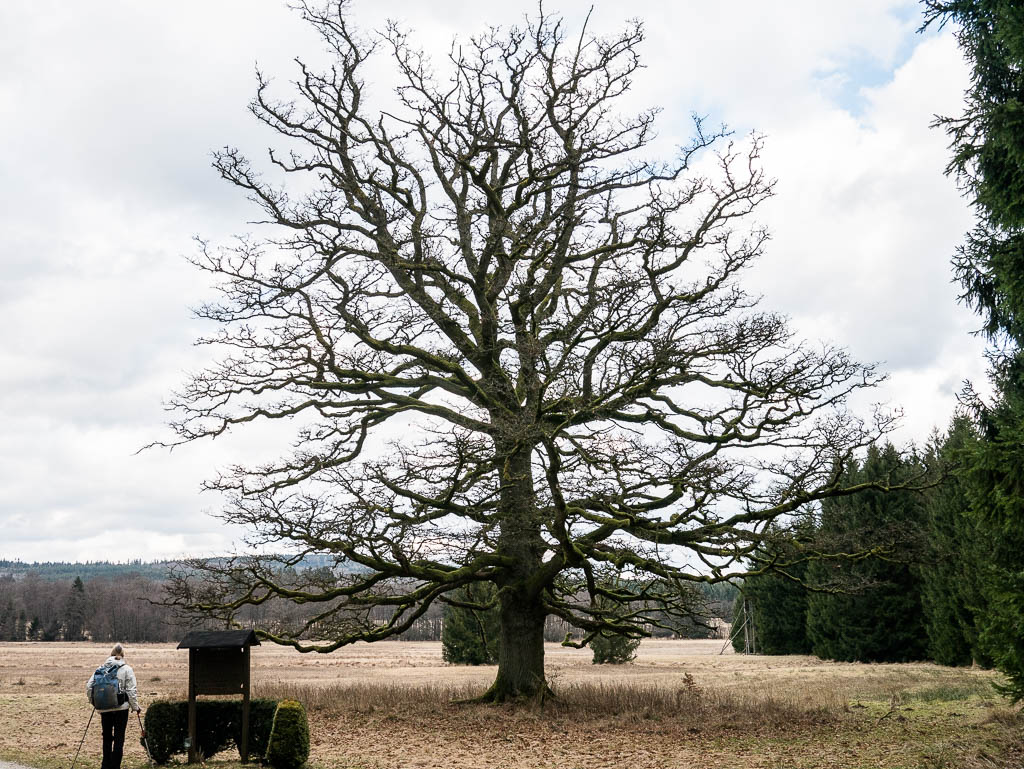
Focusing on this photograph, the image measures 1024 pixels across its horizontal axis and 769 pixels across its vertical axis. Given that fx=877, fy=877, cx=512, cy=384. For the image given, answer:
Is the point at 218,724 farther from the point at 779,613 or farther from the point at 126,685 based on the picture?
the point at 779,613

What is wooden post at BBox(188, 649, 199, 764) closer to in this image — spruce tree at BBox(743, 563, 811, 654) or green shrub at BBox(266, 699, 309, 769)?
green shrub at BBox(266, 699, 309, 769)

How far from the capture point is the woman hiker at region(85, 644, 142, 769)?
12.4 m

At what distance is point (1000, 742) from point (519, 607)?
A: 31.2 feet

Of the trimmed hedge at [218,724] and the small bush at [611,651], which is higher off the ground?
the trimmed hedge at [218,724]

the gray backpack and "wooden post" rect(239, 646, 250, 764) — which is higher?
the gray backpack

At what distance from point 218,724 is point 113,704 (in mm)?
1895

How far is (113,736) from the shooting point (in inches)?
499

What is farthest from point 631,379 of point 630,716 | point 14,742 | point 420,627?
Result: point 420,627

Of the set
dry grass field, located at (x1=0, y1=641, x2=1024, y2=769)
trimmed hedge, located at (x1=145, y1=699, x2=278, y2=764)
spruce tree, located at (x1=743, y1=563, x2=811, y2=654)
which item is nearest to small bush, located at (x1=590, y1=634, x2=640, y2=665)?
spruce tree, located at (x1=743, y1=563, x2=811, y2=654)

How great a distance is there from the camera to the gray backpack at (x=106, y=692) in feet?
40.9

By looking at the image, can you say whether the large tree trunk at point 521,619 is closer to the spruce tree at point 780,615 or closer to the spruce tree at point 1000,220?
A: the spruce tree at point 1000,220

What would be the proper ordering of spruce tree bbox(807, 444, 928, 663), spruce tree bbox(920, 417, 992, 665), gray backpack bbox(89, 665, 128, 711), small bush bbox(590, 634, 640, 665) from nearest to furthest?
gray backpack bbox(89, 665, 128, 711), spruce tree bbox(920, 417, 992, 665), spruce tree bbox(807, 444, 928, 663), small bush bbox(590, 634, 640, 665)

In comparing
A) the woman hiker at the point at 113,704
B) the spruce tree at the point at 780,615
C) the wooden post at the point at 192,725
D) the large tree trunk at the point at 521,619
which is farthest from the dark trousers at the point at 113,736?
the spruce tree at the point at 780,615

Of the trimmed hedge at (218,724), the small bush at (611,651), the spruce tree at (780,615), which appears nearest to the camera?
the trimmed hedge at (218,724)
